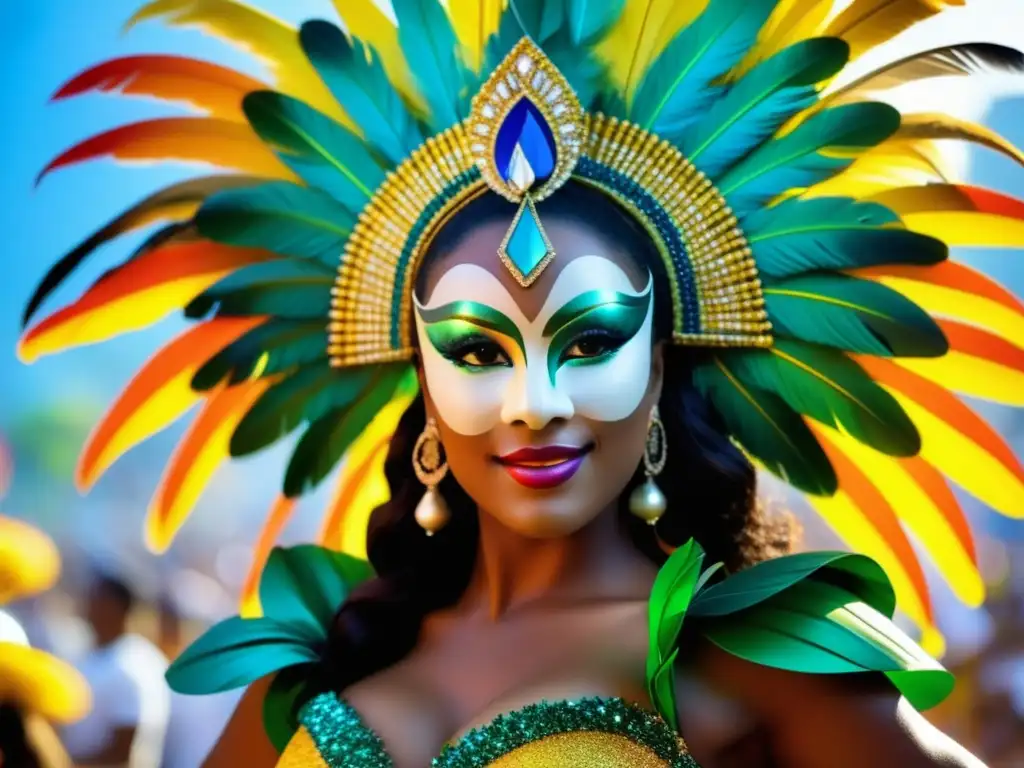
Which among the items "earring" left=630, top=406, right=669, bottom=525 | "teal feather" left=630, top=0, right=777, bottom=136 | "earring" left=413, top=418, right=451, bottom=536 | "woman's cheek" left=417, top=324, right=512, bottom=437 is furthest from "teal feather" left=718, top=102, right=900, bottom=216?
"earring" left=413, top=418, right=451, bottom=536

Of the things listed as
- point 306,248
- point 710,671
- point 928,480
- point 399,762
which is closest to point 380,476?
point 306,248

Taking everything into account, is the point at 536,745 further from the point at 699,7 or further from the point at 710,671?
the point at 699,7

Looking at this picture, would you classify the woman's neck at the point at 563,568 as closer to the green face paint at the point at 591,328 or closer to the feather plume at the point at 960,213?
the green face paint at the point at 591,328

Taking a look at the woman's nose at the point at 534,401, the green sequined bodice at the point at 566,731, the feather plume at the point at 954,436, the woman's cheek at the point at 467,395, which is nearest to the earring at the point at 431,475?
→ the woman's cheek at the point at 467,395

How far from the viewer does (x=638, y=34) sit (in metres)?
1.46

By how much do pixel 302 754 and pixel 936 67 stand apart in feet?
4.22

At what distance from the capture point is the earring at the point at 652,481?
1.42 metres

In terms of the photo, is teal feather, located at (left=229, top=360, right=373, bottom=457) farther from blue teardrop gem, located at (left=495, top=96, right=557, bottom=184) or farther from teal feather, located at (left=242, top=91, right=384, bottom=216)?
blue teardrop gem, located at (left=495, top=96, right=557, bottom=184)

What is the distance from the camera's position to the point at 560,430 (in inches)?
51.8

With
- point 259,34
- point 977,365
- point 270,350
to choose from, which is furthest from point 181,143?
point 977,365

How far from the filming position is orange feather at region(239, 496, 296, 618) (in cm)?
179

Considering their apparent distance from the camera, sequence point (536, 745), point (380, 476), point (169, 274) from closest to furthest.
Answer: point (536, 745)
point (169, 274)
point (380, 476)

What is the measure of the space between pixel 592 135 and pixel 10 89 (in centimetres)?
149

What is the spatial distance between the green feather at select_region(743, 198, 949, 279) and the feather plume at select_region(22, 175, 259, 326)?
81 centimetres
